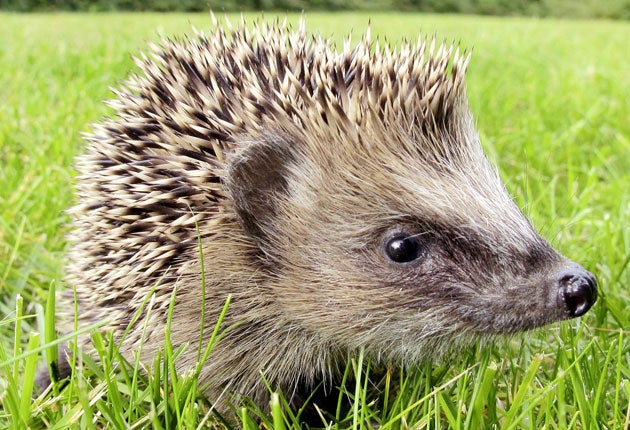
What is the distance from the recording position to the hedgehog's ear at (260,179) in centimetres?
199

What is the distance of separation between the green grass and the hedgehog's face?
5.7 inches

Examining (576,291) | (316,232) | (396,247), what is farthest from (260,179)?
(576,291)

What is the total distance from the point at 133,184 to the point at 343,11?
23251 mm

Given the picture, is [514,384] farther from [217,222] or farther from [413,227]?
[217,222]

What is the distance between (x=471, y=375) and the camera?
2.09m

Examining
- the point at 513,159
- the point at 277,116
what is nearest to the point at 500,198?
the point at 277,116

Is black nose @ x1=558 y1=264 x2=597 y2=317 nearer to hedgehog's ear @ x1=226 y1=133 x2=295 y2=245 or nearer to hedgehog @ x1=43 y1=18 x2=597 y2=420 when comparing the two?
hedgehog @ x1=43 y1=18 x2=597 y2=420

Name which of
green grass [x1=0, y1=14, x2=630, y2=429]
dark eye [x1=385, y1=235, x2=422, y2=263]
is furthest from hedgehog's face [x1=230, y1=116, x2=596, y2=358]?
green grass [x1=0, y1=14, x2=630, y2=429]

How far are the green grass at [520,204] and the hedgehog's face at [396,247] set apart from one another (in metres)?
0.14

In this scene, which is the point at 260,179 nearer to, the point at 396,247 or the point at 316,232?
the point at 316,232

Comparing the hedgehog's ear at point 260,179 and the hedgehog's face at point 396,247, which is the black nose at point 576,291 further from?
the hedgehog's ear at point 260,179

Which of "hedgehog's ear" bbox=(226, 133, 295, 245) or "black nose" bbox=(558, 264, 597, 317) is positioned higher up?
"hedgehog's ear" bbox=(226, 133, 295, 245)

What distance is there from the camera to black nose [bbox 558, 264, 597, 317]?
175cm

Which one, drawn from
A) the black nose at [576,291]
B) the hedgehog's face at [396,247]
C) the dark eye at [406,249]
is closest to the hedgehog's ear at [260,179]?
the hedgehog's face at [396,247]
